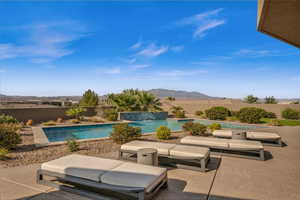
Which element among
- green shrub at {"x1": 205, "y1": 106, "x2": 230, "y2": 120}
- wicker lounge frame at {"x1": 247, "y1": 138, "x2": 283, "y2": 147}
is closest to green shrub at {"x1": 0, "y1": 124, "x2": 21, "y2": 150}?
wicker lounge frame at {"x1": 247, "y1": 138, "x2": 283, "y2": 147}

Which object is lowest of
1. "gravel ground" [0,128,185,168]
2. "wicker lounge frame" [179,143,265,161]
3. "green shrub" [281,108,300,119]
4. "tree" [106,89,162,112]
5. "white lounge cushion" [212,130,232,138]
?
Result: "gravel ground" [0,128,185,168]

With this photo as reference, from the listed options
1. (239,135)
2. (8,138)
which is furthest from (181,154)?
(8,138)

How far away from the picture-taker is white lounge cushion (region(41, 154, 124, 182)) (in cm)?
297

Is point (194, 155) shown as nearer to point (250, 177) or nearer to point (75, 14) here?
point (250, 177)

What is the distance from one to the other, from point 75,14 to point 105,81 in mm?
17102

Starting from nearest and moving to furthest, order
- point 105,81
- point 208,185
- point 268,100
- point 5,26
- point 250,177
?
point 208,185, point 250,177, point 5,26, point 105,81, point 268,100

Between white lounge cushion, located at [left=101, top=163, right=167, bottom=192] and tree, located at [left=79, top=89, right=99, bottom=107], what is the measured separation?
1951cm

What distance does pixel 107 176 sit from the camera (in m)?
2.85

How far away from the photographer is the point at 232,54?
2530 cm

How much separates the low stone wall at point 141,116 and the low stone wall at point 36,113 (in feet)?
18.4

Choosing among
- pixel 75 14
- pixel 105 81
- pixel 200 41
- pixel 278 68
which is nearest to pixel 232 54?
pixel 200 41

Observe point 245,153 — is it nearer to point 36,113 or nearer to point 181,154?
point 181,154

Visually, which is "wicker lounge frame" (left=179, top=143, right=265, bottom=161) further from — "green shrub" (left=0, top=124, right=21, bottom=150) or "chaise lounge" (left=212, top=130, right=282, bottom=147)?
"green shrub" (left=0, top=124, right=21, bottom=150)

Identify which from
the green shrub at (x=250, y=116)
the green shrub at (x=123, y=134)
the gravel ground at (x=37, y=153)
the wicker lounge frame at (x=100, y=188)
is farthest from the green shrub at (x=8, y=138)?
the green shrub at (x=250, y=116)
